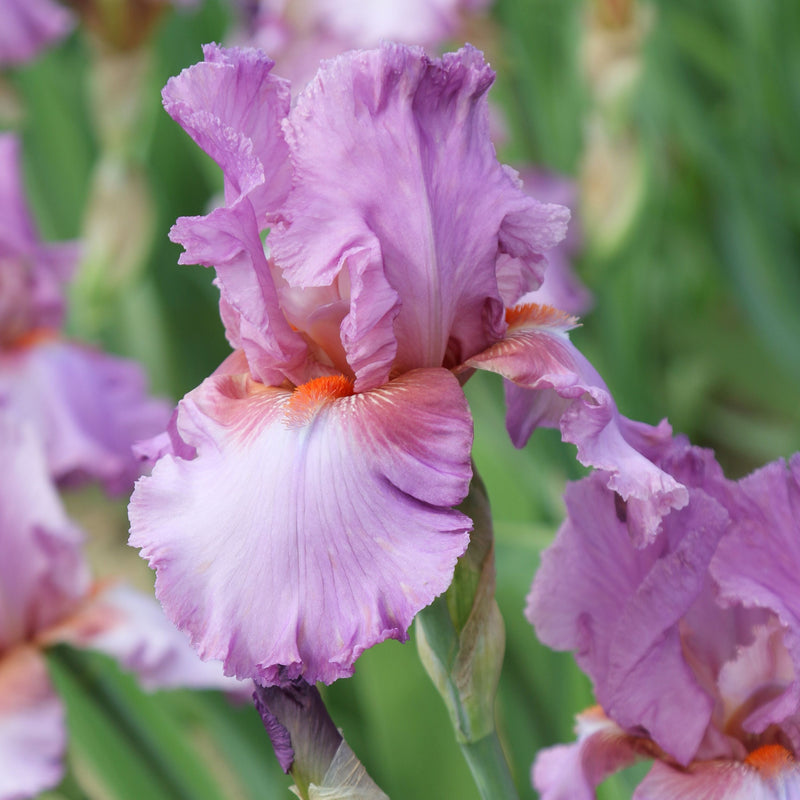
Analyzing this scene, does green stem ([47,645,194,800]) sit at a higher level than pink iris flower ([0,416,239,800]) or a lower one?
lower

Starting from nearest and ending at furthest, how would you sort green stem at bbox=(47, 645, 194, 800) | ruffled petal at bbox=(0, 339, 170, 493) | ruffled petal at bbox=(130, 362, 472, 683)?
ruffled petal at bbox=(130, 362, 472, 683)
green stem at bbox=(47, 645, 194, 800)
ruffled petal at bbox=(0, 339, 170, 493)

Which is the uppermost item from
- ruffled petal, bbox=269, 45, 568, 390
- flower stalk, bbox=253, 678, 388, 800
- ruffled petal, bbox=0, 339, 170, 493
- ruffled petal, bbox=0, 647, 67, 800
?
ruffled petal, bbox=269, 45, 568, 390

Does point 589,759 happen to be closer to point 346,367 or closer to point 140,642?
point 346,367

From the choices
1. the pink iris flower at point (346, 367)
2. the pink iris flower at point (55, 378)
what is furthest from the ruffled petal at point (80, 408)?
the pink iris flower at point (346, 367)

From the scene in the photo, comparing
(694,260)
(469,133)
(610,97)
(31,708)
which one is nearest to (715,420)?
(694,260)

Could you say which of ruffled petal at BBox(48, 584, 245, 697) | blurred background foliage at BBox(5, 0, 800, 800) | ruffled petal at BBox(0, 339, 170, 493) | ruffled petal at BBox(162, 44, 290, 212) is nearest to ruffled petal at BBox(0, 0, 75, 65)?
blurred background foliage at BBox(5, 0, 800, 800)

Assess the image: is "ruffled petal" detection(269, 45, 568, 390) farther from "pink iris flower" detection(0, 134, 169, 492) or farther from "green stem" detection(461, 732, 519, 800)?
"pink iris flower" detection(0, 134, 169, 492)

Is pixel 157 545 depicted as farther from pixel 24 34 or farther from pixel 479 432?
pixel 24 34

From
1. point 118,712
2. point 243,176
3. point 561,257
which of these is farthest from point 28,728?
point 561,257
